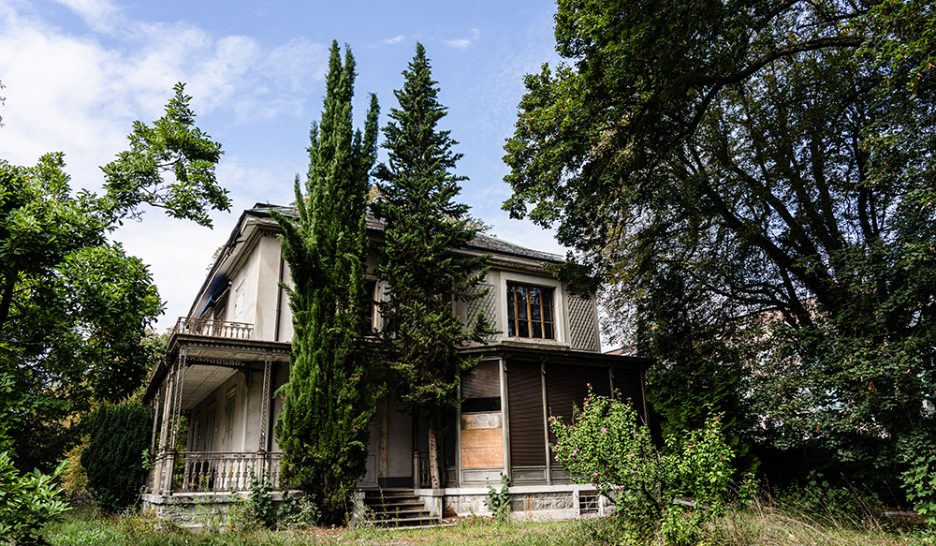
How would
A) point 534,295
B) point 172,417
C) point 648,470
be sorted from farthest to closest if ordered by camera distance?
1. point 534,295
2. point 172,417
3. point 648,470

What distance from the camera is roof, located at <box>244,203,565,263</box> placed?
16.7 metres

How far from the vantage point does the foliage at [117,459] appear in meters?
14.7

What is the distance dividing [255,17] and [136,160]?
18.4 feet

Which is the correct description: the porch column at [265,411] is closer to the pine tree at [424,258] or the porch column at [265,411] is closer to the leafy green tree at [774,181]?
the pine tree at [424,258]

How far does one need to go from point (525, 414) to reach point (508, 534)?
17.6 feet

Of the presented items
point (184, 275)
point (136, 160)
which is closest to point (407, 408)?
point (136, 160)

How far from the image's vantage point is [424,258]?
15305 mm

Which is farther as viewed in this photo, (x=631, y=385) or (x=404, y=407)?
(x=631, y=385)

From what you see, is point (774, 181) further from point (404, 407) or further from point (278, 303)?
point (278, 303)

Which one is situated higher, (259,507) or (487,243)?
(487,243)

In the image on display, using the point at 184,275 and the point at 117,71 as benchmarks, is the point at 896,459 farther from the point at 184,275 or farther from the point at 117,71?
the point at 184,275

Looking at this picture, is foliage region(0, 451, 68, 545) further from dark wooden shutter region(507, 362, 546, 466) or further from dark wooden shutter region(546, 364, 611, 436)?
dark wooden shutter region(546, 364, 611, 436)

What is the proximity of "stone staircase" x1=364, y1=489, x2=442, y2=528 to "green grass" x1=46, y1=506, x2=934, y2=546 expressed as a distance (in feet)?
3.99

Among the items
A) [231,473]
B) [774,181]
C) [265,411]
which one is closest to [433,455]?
[265,411]
